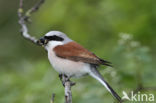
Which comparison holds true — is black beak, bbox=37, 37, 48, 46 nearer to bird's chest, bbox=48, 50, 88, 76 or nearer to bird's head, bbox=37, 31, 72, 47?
bird's head, bbox=37, 31, 72, 47

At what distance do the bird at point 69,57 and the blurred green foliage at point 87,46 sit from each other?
17cm

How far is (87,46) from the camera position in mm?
7234

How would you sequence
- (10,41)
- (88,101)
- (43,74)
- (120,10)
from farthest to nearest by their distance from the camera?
1. (10,41)
2. (120,10)
3. (43,74)
4. (88,101)

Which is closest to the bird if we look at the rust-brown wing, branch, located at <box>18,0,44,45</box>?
the rust-brown wing

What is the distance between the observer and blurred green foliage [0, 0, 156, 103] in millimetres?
5090

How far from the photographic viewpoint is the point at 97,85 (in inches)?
194

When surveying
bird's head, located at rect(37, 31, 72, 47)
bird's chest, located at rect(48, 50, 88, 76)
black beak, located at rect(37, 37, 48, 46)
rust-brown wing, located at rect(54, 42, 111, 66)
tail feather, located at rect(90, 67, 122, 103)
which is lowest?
tail feather, located at rect(90, 67, 122, 103)

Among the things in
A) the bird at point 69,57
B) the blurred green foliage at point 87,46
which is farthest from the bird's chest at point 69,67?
the blurred green foliage at point 87,46

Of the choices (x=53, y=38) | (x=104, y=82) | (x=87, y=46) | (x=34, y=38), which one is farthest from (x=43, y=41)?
(x=87, y=46)

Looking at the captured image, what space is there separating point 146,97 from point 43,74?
1568 millimetres

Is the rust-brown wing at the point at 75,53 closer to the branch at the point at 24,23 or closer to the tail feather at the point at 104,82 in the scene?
the tail feather at the point at 104,82

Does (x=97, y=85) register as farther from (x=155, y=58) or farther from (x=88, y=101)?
(x=155, y=58)

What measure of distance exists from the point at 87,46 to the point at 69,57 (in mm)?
2203

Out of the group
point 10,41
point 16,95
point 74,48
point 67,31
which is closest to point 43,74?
point 16,95
